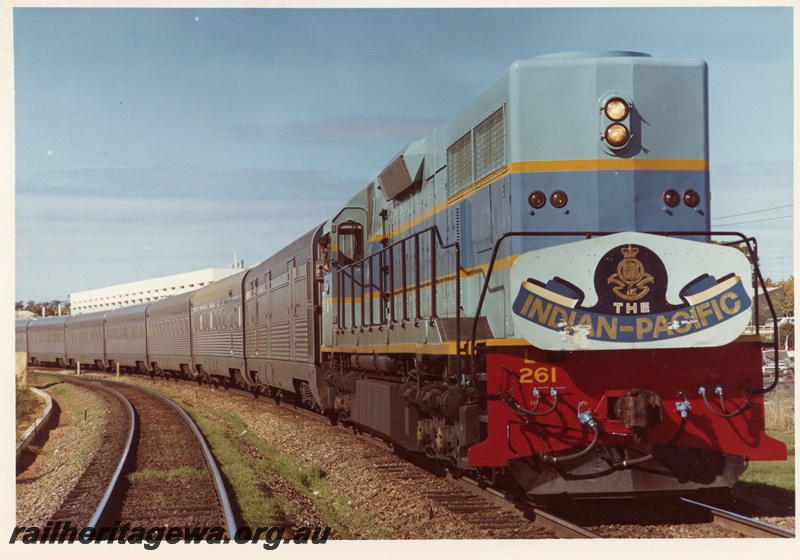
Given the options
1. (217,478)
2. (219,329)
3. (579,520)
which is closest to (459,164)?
(579,520)

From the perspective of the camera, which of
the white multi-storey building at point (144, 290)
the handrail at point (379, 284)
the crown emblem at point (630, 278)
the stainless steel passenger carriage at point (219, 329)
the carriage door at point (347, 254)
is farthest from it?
the white multi-storey building at point (144, 290)

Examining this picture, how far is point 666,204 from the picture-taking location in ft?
21.3

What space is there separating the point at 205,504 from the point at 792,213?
220 inches

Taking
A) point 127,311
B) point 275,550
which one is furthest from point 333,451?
point 127,311

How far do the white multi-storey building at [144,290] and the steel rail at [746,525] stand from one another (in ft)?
89.5

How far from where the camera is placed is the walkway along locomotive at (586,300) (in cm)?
579

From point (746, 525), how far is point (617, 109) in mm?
3084

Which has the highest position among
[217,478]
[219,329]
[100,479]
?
[219,329]

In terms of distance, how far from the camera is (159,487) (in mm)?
8773

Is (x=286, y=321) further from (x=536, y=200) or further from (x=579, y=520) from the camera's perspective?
(x=579, y=520)

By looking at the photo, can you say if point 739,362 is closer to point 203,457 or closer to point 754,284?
point 754,284

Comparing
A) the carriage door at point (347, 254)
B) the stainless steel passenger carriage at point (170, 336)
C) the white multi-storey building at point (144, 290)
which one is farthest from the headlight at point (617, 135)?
the white multi-storey building at point (144, 290)

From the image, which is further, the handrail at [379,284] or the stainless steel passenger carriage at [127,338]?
the stainless steel passenger carriage at [127,338]

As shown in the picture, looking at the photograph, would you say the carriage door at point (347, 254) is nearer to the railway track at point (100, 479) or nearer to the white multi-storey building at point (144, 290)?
the railway track at point (100, 479)
